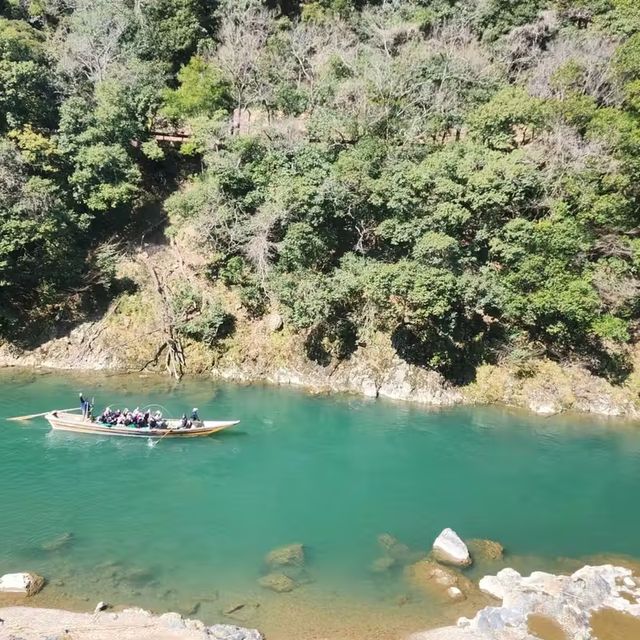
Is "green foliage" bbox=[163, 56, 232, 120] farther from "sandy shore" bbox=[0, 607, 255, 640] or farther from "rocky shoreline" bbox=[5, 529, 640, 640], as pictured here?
"sandy shore" bbox=[0, 607, 255, 640]

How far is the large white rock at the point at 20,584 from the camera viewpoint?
17.7 metres

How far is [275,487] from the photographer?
83.0ft

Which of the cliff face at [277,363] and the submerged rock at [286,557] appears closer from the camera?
the submerged rock at [286,557]

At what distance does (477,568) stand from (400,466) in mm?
7934

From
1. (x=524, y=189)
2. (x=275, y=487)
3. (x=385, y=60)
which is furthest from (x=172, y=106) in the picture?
(x=275, y=487)

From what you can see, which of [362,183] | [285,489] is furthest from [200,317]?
[285,489]

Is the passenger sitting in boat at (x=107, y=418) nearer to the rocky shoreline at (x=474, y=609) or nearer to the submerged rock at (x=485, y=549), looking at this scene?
the rocky shoreline at (x=474, y=609)

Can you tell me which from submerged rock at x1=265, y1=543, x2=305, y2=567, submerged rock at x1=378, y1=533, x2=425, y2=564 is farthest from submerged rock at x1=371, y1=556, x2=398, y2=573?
submerged rock at x1=265, y1=543, x2=305, y2=567

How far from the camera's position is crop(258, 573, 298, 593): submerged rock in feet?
61.1

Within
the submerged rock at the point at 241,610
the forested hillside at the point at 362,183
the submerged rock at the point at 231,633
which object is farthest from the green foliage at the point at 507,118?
the submerged rock at the point at 231,633

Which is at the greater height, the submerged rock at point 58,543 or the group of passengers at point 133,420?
the group of passengers at point 133,420

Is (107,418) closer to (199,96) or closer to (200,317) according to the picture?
(200,317)

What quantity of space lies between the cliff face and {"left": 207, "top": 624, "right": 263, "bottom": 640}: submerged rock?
20020 millimetres

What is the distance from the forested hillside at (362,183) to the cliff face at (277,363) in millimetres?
818
